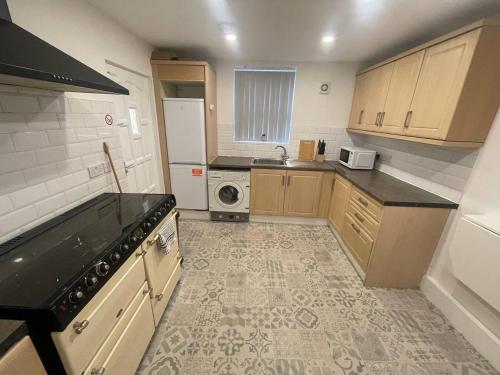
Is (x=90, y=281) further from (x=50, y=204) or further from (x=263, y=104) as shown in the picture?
(x=263, y=104)

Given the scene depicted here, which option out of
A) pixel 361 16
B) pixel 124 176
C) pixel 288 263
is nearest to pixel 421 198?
pixel 288 263

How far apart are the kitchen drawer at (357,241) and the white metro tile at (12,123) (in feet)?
8.86

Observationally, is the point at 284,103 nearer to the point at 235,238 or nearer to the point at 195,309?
the point at 235,238

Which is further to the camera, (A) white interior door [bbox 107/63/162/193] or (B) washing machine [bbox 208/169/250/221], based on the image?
(B) washing machine [bbox 208/169/250/221]

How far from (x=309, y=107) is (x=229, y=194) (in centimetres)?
185

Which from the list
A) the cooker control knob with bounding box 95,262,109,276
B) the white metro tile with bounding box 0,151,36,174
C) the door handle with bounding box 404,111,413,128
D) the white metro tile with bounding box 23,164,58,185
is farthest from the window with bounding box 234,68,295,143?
the cooker control knob with bounding box 95,262,109,276

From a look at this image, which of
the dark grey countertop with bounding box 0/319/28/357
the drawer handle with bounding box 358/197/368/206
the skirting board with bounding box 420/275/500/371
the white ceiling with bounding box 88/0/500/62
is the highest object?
the white ceiling with bounding box 88/0/500/62

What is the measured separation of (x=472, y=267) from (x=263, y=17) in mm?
2482

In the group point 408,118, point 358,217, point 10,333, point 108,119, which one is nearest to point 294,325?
point 358,217

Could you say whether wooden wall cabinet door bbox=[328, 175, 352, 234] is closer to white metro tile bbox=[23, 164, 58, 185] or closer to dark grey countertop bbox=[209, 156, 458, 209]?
dark grey countertop bbox=[209, 156, 458, 209]

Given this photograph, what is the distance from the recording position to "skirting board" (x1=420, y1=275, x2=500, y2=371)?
55.2 inches

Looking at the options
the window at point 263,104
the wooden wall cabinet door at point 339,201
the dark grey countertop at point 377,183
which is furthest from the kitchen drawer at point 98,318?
the window at point 263,104

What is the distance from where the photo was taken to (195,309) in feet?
5.66

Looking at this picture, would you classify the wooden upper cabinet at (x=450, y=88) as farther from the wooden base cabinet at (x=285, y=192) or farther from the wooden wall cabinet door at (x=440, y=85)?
the wooden base cabinet at (x=285, y=192)
